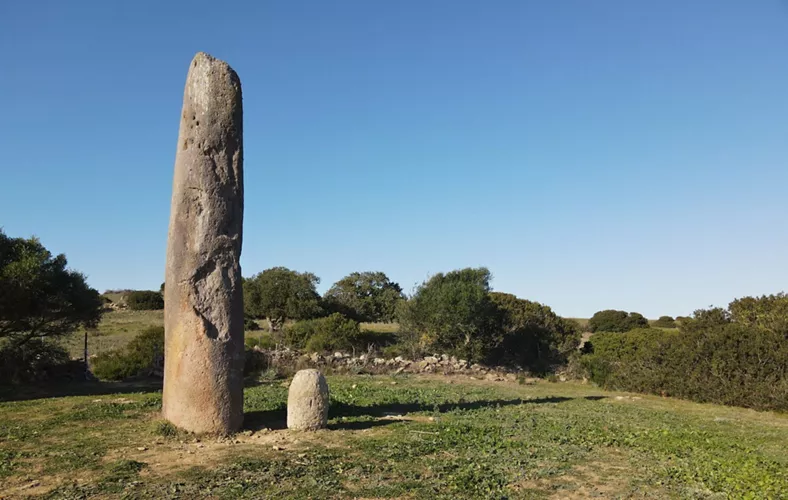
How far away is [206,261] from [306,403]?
2916 millimetres

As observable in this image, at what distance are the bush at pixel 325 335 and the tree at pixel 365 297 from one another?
14.4 m

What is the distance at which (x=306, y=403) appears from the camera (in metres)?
9.20

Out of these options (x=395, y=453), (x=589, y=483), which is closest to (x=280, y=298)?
(x=395, y=453)

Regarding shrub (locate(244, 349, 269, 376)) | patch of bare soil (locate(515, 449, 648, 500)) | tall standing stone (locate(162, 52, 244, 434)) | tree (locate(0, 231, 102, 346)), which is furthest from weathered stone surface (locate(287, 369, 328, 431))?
shrub (locate(244, 349, 269, 376))

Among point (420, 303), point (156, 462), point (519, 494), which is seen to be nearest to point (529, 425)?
point (519, 494)

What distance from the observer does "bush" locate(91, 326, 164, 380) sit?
18.2m

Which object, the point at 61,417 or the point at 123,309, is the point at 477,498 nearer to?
the point at 61,417

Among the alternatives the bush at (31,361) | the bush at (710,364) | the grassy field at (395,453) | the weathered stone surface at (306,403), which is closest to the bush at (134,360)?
the bush at (31,361)

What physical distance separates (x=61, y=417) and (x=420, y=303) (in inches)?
787

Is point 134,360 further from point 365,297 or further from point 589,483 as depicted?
Answer: point 365,297

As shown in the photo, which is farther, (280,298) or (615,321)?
(615,321)

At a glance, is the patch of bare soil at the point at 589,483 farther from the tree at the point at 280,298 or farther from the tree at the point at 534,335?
the tree at the point at 280,298

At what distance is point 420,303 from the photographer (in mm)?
28969

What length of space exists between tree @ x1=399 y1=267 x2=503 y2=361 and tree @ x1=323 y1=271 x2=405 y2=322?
15.3 metres
